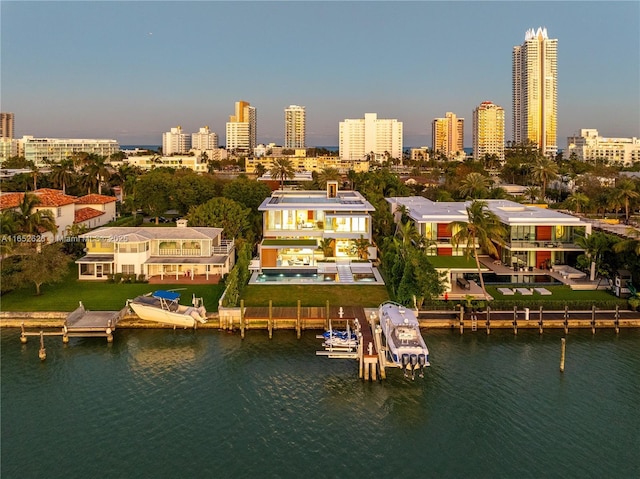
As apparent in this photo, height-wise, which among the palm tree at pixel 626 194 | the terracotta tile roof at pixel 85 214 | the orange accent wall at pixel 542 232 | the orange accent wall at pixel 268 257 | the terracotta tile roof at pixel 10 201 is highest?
the palm tree at pixel 626 194

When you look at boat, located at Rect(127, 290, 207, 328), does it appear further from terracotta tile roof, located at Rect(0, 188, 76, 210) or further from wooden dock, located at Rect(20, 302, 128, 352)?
terracotta tile roof, located at Rect(0, 188, 76, 210)

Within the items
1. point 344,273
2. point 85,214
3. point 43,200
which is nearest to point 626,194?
point 344,273

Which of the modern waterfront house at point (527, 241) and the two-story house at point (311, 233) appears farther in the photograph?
the two-story house at point (311, 233)

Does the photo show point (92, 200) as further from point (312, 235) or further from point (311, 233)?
point (312, 235)

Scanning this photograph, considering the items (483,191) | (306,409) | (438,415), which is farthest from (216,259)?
(483,191)

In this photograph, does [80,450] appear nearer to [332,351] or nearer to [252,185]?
[332,351]

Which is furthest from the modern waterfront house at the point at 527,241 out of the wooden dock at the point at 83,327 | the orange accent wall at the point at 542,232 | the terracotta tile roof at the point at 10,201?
the terracotta tile roof at the point at 10,201

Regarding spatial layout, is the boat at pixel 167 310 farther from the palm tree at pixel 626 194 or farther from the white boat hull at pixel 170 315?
the palm tree at pixel 626 194
